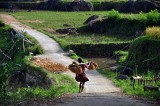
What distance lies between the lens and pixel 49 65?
→ 25391 millimetres

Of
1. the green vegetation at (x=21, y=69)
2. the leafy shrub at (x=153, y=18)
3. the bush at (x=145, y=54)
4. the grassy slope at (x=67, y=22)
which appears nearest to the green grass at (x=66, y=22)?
the grassy slope at (x=67, y=22)

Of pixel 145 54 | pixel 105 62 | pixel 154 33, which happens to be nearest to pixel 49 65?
pixel 145 54

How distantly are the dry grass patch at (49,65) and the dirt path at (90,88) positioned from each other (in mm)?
588

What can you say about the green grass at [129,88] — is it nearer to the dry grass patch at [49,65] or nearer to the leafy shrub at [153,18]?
the dry grass patch at [49,65]

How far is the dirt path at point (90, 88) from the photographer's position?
43.6 feet

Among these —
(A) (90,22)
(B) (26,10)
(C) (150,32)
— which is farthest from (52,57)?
(B) (26,10)

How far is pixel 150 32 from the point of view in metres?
26.7

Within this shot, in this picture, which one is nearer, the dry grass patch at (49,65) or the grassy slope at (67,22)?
the dry grass patch at (49,65)

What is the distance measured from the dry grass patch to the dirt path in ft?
1.93

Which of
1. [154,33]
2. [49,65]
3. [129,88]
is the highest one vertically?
[154,33]

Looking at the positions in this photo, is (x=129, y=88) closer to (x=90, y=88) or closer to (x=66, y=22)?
(x=90, y=88)

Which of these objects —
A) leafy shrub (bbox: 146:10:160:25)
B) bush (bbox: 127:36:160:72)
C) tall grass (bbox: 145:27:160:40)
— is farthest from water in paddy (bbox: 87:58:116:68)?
leafy shrub (bbox: 146:10:160:25)

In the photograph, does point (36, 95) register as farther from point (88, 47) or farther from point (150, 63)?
point (88, 47)

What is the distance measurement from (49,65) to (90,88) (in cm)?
579
